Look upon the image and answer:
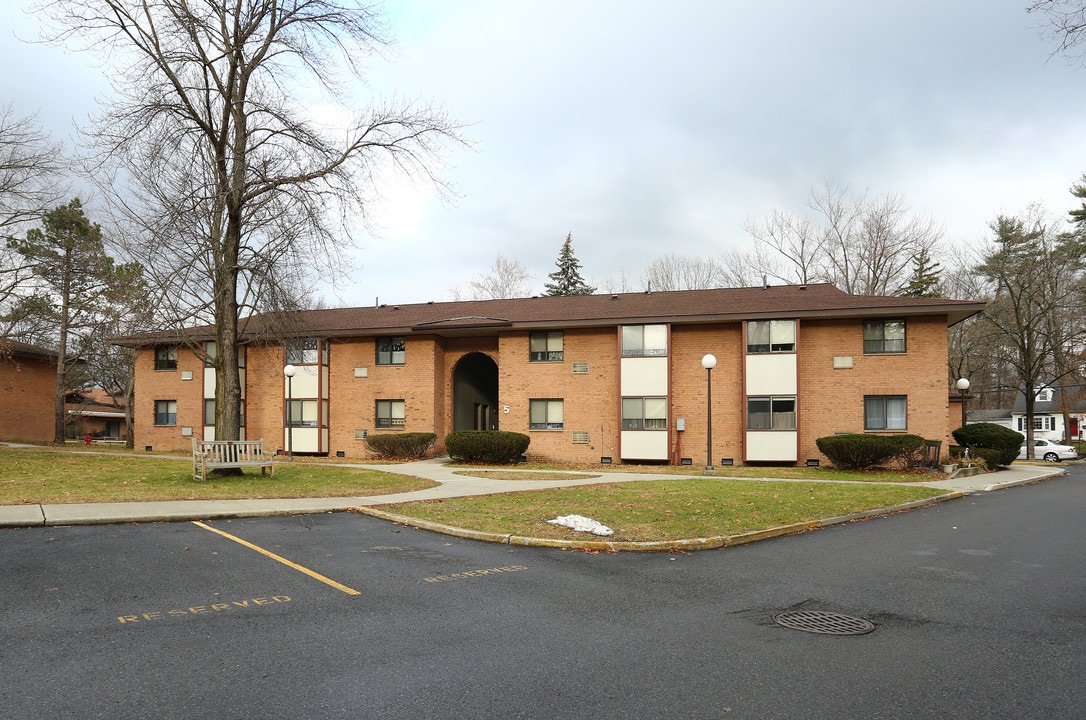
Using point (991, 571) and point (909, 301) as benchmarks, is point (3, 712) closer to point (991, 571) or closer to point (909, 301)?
point (991, 571)

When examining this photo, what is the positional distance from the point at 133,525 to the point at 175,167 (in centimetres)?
1264

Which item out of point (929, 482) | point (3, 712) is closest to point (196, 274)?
point (3, 712)

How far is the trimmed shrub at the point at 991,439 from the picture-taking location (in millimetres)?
25219

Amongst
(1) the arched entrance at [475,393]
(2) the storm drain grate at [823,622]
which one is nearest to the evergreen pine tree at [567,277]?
(1) the arched entrance at [475,393]

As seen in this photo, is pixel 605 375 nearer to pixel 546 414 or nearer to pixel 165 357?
pixel 546 414

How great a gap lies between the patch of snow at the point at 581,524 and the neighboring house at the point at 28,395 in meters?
36.3

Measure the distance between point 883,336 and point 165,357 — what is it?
30.0 m

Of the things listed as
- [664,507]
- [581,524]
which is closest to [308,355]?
[664,507]

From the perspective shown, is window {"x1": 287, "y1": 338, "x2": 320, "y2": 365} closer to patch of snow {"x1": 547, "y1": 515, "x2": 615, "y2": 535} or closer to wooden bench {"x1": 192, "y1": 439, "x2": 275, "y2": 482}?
wooden bench {"x1": 192, "y1": 439, "x2": 275, "y2": 482}

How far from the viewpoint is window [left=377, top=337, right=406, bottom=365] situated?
27656mm

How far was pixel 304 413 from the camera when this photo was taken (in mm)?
28422

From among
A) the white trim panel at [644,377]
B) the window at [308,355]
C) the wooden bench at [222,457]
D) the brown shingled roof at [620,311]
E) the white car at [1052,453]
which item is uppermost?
the brown shingled roof at [620,311]

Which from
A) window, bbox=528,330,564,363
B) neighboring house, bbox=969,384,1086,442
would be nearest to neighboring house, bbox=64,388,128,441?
window, bbox=528,330,564,363

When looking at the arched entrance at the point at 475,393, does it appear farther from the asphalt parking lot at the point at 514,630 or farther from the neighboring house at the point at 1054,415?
the neighboring house at the point at 1054,415
